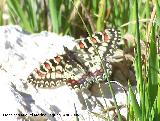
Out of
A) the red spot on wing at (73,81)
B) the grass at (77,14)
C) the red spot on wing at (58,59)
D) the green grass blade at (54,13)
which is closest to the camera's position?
the red spot on wing at (73,81)

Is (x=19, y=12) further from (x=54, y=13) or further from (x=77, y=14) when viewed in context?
(x=77, y=14)

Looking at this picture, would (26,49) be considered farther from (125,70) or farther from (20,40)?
(125,70)

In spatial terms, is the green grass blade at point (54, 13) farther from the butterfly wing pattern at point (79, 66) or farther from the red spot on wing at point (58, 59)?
the red spot on wing at point (58, 59)

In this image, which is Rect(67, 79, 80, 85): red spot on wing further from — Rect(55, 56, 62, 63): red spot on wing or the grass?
the grass

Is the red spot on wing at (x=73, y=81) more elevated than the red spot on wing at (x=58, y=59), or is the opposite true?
the red spot on wing at (x=58, y=59)

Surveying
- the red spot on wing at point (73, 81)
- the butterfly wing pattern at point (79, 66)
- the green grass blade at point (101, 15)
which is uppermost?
the green grass blade at point (101, 15)

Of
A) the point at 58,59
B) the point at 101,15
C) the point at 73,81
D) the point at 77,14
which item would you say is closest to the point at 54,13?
the point at 77,14

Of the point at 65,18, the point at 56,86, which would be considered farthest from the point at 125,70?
the point at 65,18

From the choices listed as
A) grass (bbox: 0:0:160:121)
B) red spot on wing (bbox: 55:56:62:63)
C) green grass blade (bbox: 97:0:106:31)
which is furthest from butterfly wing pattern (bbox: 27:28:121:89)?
green grass blade (bbox: 97:0:106:31)

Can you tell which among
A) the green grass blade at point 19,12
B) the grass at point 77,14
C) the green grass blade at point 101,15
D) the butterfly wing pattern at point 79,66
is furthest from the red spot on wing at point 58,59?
the green grass blade at point 19,12
